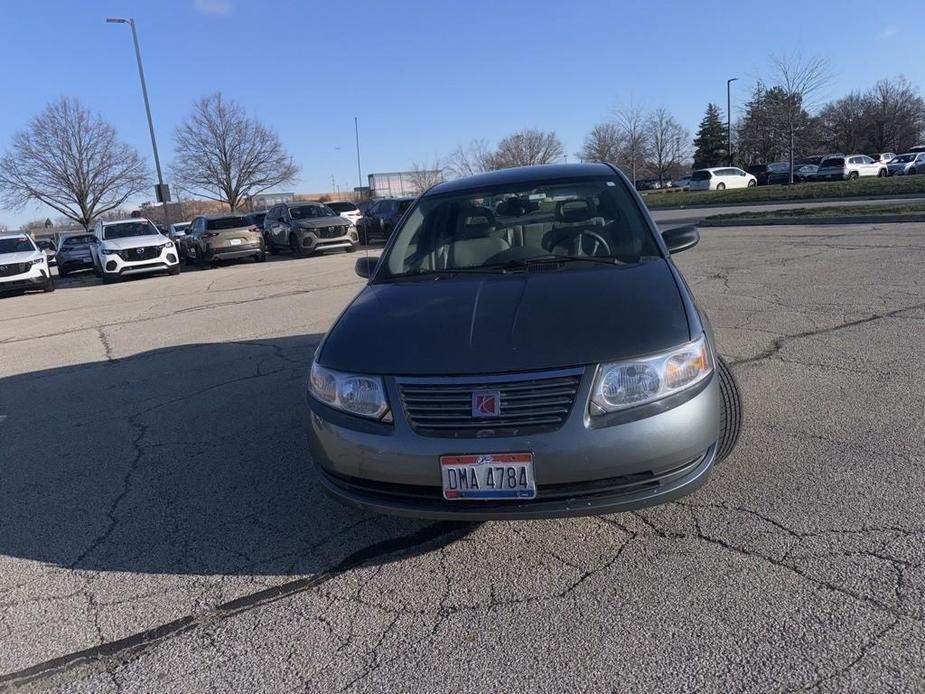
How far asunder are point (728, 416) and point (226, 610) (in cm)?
284

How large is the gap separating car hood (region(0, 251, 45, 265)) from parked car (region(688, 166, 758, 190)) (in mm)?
36731

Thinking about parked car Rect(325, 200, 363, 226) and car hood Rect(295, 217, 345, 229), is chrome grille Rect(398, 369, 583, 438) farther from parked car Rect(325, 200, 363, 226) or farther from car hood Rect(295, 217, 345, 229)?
parked car Rect(325, 200, 363, 226)

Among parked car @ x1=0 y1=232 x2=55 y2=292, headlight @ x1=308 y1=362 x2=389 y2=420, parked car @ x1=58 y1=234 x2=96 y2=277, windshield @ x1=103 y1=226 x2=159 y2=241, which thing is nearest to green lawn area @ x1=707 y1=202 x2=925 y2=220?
headlight @ x1=308 y1=362 x2=389 y2=420

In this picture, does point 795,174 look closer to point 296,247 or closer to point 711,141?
point 711,141

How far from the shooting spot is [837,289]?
26.9 feet

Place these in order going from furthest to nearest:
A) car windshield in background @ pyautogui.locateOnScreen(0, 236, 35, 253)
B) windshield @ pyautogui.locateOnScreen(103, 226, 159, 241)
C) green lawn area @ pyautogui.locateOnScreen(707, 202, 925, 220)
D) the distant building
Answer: the distant building
windshield @ pyautogui.locateOnScreen(103, 226, 159, 241)
car windshield in background @ pyautogui.locateOnScreen(0, 236, 35, 253)
green lawn area @ pyautogui.locateOnScreen(707, 202, 925, 220)

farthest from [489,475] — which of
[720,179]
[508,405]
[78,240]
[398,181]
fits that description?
[398,181]

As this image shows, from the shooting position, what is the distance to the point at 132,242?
18438mm

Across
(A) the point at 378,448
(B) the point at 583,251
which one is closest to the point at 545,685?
(A) the point at 378,448

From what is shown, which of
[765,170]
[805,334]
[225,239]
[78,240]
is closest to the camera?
[805,334]

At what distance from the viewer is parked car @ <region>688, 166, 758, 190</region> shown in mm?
41906

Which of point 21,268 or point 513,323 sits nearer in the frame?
point 513,323

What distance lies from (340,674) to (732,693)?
132 centimetres

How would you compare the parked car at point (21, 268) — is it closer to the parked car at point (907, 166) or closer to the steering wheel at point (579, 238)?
the steering wheel at point (579, 238)
